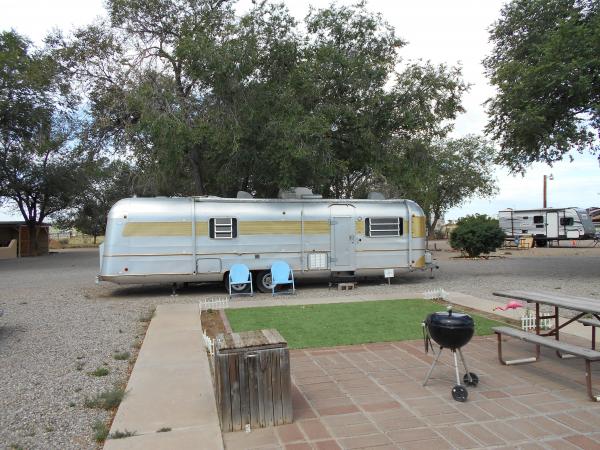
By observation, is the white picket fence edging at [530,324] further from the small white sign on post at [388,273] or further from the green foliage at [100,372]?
the small white sign on post at [388,273]

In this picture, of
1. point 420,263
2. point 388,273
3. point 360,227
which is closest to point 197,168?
point 360,227

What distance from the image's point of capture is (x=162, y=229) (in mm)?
12602

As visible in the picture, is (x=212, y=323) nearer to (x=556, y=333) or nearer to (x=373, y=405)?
(x=373, y=405)

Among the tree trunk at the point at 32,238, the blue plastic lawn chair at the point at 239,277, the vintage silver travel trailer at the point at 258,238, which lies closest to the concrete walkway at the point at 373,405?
the blue plastic lawn chair at the point at 239,277

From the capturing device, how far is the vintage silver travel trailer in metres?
12.5

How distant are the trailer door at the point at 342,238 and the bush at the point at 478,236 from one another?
12.8m

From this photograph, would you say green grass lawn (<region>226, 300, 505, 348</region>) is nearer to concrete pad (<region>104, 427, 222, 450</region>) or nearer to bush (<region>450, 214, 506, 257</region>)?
concrete pad (<region>104, 427, 222, 450</region>)

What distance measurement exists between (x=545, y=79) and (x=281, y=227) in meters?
8.70

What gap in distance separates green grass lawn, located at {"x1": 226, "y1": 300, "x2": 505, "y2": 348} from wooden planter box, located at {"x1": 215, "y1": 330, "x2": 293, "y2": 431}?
2790 mm

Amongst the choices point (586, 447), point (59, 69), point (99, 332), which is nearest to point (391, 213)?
point (99, 332)

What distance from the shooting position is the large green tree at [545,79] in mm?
13664

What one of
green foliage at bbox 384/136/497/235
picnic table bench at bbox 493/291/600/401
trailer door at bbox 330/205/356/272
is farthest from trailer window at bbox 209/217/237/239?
green foliage at bbox 384/136/497/235

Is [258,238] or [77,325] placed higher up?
[258,238]

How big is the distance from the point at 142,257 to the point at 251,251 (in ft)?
9.21
